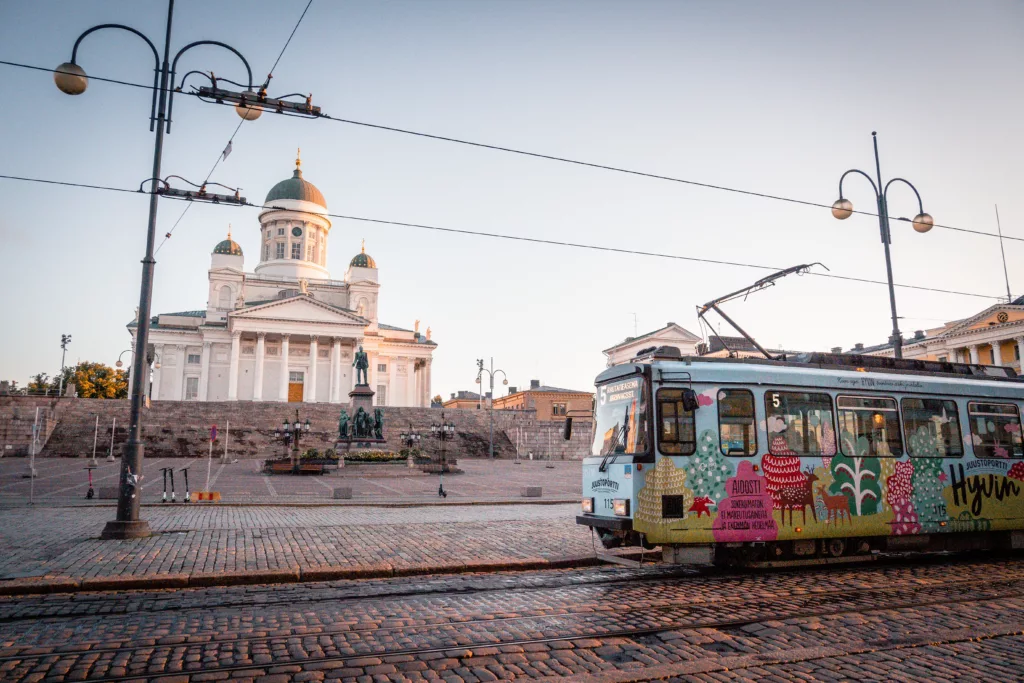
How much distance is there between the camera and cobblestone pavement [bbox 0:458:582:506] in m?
20.3

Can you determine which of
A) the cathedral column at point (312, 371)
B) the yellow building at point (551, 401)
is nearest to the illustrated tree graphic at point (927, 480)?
the cathedral column at point (312, 371)

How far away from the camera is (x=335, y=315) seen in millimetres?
75875

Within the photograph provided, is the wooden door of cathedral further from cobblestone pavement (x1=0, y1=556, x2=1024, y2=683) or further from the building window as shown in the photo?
cobblestone pavement (x1=0, y1=556, x2=1024, y2=683)

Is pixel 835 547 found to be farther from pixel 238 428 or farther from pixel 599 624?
pixel 238 428

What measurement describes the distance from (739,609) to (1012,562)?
22.4 ft

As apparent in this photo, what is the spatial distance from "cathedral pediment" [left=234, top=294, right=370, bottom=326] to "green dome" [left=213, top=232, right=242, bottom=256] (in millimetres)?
10774

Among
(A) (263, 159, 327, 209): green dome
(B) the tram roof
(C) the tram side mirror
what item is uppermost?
(A) (263, 159, 327, 209): green dome

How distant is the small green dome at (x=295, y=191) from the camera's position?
8231cm

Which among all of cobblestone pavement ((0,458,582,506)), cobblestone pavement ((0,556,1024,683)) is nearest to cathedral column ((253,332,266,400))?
cobblestone pavement ((0,458,582,506))

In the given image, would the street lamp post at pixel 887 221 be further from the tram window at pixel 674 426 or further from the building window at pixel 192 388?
the building window at pixel 192 388

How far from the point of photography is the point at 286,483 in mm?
26062

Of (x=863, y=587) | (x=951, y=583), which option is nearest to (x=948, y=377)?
(x=951, y=583)

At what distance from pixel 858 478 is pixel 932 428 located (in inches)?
76.0

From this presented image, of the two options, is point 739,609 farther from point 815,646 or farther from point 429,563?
point 429,563
